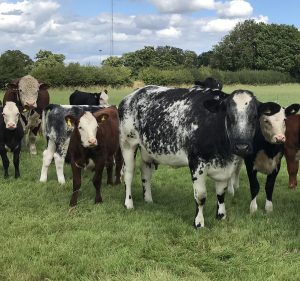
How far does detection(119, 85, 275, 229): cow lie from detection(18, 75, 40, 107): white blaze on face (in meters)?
5.24

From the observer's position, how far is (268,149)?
283 inches

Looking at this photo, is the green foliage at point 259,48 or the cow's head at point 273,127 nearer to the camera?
the cow's head at point 273,127

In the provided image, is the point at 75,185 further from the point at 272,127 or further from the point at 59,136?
the point at 272,127

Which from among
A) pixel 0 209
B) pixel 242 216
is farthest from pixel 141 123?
pixel 0 209

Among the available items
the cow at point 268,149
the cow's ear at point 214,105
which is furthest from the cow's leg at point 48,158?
the cow's ear at point 214,105

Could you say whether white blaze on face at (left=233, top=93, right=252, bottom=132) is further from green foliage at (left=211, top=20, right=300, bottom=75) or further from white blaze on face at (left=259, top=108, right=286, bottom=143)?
green foliage at (left=211, top=20, right=300, bottom=75)

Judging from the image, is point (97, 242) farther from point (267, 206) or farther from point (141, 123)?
point (267, 206)

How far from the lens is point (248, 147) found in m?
5.82

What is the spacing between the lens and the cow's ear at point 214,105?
620cm

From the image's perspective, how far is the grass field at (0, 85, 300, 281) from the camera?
16.1 ft

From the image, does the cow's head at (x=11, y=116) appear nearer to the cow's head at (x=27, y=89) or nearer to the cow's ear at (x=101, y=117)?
the cow's head at (x=27, y=89)

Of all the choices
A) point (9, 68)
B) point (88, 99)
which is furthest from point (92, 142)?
point (9, 68)

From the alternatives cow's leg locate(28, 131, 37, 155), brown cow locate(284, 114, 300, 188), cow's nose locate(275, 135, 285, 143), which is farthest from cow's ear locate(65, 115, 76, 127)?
cow's leg locate(28, 131, 37, 155)

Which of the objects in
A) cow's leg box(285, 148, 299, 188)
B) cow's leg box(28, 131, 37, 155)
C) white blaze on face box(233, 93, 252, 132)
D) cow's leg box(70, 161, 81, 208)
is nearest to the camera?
white blaze on face box(233, 93, 252, 132)
